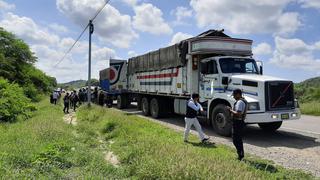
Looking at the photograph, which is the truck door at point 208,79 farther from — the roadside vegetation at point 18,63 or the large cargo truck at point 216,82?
the roadside vegetation at point 18,63

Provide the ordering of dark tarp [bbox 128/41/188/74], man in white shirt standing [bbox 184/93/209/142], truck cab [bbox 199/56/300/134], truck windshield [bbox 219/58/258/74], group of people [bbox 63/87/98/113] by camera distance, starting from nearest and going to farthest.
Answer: man in white shirt standing [bbox 184/93/209/142] → truck cab [bbox 199/56/300/134] → truck windshield [bbox 219/58/258/74] → dark tarp [bbox 128/41/188/74] → group of people [bbox 63/87/98/113]

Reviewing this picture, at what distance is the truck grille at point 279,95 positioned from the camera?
11.8 metres

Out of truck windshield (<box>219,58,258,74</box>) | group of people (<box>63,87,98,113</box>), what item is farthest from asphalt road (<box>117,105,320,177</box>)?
group of people (<box>63,87,98,113</box>)

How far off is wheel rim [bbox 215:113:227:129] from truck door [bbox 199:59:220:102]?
3.46ft

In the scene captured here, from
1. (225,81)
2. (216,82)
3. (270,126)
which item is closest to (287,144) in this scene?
(270,126)

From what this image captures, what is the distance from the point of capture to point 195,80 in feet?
49.1

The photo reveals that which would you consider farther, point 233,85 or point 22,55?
point 22,55

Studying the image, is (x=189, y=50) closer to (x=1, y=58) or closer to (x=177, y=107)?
(x=177, y=107)

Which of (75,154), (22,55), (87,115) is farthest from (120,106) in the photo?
(22,55)

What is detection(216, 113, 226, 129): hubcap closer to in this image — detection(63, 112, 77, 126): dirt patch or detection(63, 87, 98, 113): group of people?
detection(63, 112, 77, 126): dirt patch

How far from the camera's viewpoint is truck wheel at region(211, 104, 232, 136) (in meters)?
12.5

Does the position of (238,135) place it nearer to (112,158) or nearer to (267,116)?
(112,158)

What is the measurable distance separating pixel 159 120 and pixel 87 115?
3868mm

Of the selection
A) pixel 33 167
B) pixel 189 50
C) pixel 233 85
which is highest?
pixel 189 50
